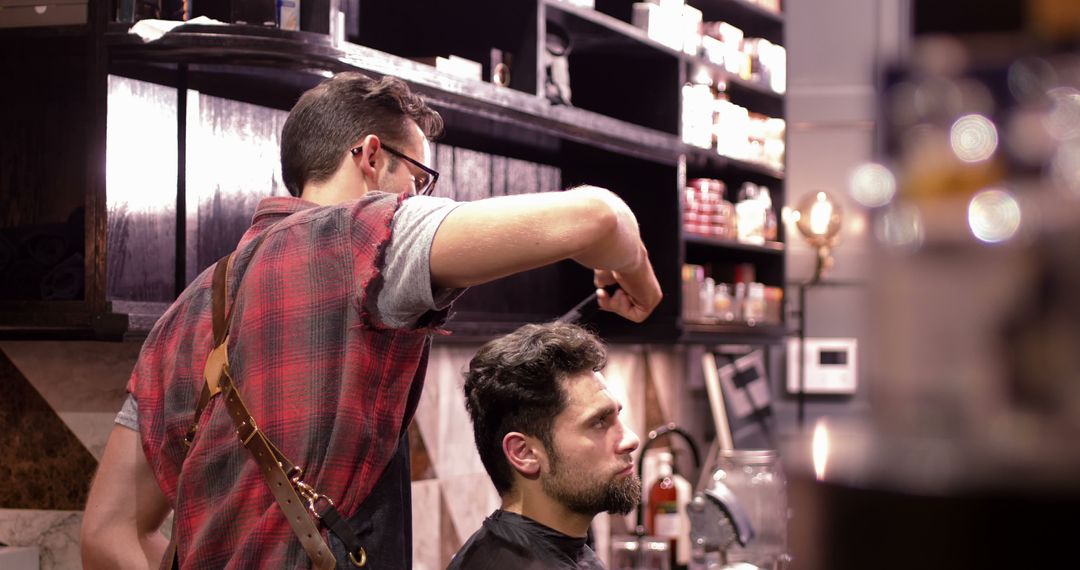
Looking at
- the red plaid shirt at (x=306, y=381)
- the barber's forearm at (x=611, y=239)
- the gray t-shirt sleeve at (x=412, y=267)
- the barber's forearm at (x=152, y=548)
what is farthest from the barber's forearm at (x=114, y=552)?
the barber's forearm at (x=611, y=239)

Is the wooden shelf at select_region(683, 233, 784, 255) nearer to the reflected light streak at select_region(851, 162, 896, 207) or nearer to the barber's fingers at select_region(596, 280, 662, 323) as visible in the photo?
the barber's fingers at select_region(596, 280, 662, 323)

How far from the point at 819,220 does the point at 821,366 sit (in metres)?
1.27

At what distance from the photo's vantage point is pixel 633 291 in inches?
71.4

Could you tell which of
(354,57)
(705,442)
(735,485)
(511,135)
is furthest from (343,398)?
(705,442)

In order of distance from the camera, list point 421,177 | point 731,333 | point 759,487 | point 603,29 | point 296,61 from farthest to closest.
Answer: point 731,333, point 759,487, point 603,29, point 296,61, point 421,177

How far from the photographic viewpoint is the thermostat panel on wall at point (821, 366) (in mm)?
6844

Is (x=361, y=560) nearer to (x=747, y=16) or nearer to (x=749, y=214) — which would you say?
(x=749, y=214)

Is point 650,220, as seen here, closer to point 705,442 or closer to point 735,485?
point 735,485

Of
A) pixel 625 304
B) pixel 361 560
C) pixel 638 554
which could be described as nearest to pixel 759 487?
pixel 638 554

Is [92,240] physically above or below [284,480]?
above

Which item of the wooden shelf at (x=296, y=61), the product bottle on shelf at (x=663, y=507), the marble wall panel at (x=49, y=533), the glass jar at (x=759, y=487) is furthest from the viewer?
the product bottle on shelf at (x=663, y=507)

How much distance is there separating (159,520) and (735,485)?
9.60 feet

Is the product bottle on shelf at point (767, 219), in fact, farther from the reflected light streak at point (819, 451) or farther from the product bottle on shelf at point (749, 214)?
the reflected light streak at point (819, 451)

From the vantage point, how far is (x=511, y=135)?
13.3 ft
